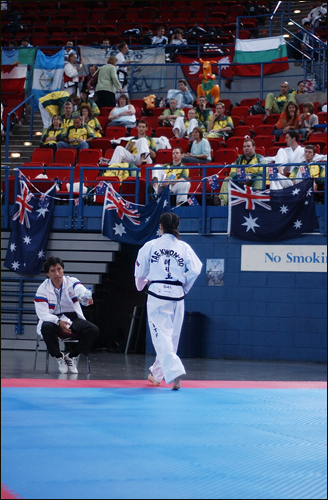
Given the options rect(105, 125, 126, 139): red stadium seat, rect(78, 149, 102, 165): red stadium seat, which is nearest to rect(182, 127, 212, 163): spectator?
rect(78, 149, 102, 165): red stadium seat

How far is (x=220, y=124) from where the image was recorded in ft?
51.6

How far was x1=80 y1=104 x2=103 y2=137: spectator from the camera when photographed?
16.3 meters

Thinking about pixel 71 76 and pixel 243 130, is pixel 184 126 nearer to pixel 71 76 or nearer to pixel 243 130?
pixel 243 130

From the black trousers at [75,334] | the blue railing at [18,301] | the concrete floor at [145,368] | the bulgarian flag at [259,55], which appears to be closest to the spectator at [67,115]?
the blue railing at [18,301]

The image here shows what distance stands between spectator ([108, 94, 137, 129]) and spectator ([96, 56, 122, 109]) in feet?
3.00

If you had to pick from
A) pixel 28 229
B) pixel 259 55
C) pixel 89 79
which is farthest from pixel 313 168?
pixel 89 79

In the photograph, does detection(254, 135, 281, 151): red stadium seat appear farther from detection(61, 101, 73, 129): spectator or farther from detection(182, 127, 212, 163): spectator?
detection(61, 101, 73, 129): spectator

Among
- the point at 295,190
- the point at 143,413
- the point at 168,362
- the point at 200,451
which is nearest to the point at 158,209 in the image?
the point at 295,190

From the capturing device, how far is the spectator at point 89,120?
641 inches

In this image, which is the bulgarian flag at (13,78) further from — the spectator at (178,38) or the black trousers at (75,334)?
the black trousers at (75,334)

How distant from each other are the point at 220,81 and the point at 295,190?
705 centimetres

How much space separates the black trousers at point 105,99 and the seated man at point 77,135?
2109 millimetres

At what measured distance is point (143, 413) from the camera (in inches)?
220

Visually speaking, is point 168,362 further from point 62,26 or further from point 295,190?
point 62,26
